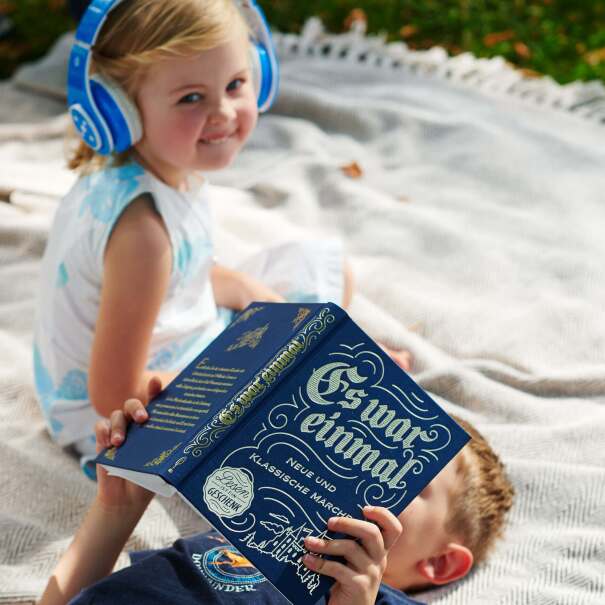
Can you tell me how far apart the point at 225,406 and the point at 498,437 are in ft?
2.70

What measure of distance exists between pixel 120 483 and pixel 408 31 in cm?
252

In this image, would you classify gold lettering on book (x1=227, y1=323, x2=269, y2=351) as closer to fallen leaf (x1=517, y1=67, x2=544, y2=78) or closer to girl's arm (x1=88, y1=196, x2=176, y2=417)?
girl's arm (x1=88, y1=196, x2=176, y2=417)

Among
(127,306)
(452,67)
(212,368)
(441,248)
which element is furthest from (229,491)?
(452,67)

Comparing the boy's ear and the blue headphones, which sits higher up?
the blue headphones

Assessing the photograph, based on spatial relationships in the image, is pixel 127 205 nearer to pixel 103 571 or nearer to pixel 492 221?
pixel 103 571

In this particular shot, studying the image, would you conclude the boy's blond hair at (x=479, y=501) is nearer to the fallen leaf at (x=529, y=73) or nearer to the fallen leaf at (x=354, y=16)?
the fallen leaf at (x=529, y=73)

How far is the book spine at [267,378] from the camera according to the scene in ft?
3.27

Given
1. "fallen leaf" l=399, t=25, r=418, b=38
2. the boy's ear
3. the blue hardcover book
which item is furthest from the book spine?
"fallen leaf" l=399, t=25, r=418, b=38

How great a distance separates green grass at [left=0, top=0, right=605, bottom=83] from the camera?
331 cm

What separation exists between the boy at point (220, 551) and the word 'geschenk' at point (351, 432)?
0.12m

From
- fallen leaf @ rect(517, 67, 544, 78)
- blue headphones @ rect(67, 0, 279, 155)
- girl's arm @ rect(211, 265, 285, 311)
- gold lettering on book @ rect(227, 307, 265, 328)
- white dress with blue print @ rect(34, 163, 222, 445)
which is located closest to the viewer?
gold lettering on book @ rect(227, 307, 265, 328)

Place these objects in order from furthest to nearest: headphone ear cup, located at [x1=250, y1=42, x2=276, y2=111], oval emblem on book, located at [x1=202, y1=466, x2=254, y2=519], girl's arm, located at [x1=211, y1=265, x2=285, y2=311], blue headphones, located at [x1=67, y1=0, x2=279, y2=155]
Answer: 1. girl's arm, located at [x1=211, y1=265, x2=285, y2=311]
2. headphone ear cup, located at [x1=250, y1=42, x2=276, y2=111]
3. blue headphones, located at [x1=67, y1=0, x2=279, y2=155]
4. oval emblem on book, located at [x1=202, y1=466, x2=254, y2=519]

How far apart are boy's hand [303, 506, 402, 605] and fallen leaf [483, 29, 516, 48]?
2.63 meters

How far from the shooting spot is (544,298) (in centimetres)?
206
